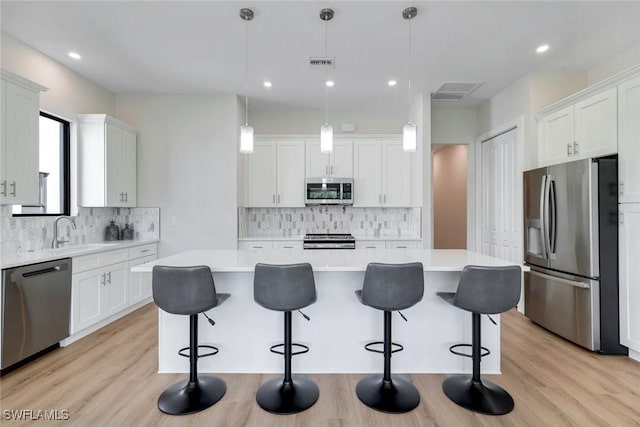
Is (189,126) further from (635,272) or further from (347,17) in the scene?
(635,272)

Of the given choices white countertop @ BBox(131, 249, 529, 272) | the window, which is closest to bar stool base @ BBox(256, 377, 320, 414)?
white countertop @ BBox(131, 249, 529, 272)

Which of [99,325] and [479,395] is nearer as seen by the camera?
[479,395]

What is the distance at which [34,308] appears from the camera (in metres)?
2.74

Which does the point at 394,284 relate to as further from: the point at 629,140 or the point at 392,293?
the point at 629,140

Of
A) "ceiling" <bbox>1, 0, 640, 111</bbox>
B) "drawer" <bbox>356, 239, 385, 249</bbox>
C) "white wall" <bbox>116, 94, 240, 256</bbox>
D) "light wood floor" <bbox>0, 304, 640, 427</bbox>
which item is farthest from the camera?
"drawer" <bbox>356, 239, 385, 249</bbox>

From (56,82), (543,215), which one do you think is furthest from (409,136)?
(56,82)

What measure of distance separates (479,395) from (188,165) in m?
4.33

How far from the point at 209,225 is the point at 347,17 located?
10.5ft

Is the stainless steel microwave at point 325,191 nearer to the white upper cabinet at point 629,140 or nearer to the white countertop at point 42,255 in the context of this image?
the white countertop at point 42,255

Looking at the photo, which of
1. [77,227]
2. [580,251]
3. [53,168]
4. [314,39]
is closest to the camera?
[580,251]

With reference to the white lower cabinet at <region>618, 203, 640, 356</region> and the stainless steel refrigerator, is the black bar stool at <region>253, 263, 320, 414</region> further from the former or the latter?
the white lower cabinet at <region>618, 203, 640, 356</region>

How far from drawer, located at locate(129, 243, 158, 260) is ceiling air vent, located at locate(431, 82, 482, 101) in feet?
14.9

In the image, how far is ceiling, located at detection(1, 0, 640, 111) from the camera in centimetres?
273

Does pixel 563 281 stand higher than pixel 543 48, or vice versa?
pixel 543 48
